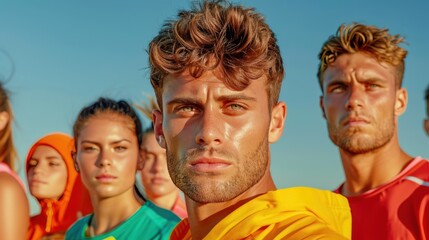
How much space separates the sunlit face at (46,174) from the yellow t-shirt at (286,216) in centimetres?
379

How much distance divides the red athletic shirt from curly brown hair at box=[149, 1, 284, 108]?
6.23 feet

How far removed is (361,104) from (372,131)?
22cm

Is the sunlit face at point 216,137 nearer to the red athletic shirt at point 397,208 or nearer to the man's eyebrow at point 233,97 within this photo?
the man's eyebrow at point 233,97

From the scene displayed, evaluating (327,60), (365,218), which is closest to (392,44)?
(327,60)

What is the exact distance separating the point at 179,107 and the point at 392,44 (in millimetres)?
3011

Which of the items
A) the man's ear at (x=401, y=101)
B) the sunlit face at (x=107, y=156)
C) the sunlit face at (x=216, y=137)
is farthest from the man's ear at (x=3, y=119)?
the man's ear at (x=401, y=101)

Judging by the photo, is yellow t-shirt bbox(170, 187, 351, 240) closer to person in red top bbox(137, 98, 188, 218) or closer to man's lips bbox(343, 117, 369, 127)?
man's lips bbox(343, 117, 369, 127)

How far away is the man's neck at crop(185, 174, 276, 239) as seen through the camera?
8.48 feet

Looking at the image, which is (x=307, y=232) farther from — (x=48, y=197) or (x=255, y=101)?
(x=48, y=197)

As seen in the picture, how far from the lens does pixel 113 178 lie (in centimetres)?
482

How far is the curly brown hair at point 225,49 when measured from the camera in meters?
2.63

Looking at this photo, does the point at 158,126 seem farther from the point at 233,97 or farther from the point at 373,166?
the point at 373,166

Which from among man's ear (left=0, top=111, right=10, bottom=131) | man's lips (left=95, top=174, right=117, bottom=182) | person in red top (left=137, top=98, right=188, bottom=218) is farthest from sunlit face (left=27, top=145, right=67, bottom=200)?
person in red top (left=137, top=98, right=188, bottom=218)

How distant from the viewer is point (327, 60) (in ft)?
17.0
